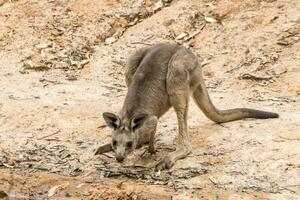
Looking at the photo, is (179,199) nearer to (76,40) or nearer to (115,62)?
(115,62)

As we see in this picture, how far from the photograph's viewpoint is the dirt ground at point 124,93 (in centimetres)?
639

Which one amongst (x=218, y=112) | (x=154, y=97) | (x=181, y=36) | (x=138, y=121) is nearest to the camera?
(x=138, y=121)

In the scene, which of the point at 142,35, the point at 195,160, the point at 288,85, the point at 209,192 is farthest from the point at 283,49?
the point at 209,192

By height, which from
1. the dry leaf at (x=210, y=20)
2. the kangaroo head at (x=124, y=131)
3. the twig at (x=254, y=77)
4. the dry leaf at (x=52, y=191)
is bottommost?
the twig at (x=254, y=77)

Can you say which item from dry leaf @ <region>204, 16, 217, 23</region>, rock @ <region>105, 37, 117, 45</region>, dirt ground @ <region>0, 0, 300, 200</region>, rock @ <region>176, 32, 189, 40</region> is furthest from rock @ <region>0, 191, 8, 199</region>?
dry leaf @ <region>204, 16, 217, 23</region>

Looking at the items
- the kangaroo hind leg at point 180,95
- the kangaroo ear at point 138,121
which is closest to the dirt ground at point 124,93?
the kangaroo hind leg at point 180,95

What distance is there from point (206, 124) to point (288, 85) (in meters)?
1.54

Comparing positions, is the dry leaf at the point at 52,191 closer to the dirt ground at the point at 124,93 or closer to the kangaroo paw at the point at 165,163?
the dirt ground at the point at 124,93

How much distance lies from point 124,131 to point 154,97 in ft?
1.83

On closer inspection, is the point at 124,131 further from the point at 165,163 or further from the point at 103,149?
the point at 103,149

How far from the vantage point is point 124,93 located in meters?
8.85

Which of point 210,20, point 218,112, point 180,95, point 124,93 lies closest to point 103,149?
point 180,95

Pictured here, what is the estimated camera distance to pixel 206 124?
7.62 metres

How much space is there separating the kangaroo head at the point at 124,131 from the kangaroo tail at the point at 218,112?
1128 mm
